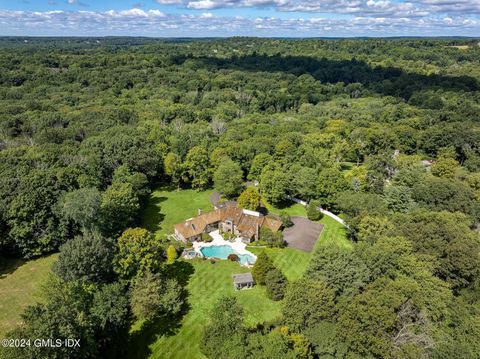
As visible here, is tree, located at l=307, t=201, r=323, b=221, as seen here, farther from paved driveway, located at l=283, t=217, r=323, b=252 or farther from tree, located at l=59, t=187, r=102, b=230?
tree, located at l=59, t=187, r=102, b=230

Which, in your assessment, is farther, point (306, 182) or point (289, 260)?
point (306, 182)

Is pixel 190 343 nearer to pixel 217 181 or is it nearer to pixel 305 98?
pixel 217 181

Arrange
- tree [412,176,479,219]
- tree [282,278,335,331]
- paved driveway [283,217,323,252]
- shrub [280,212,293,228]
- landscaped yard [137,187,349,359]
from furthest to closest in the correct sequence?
shrub [280,212,293,228] → tree [412,176,479,219] → paved driveway [283,217,323,252] → landscaped yard [137,187,349,359] → tree [282,278,335,331]

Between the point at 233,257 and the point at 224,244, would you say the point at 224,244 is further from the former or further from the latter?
the point at 233,257

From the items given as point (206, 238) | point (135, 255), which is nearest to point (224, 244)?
point (206, 238)

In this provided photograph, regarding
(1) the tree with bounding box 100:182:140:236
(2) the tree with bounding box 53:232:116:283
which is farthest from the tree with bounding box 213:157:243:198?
(2) the tree with bounding box 53:232:116:283

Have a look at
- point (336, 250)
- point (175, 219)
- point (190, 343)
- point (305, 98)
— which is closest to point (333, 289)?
point (336, 250)

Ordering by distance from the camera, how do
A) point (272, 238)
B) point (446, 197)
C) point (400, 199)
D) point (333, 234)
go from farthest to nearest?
point (400, 199) < point (446, 197) < point (333, 234) < point (272, 238)
